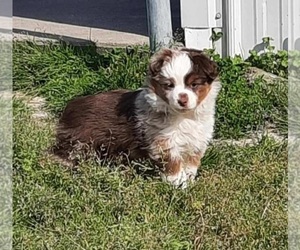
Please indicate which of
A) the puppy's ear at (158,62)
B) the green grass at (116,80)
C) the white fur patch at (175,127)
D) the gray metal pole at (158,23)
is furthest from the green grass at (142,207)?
the gray metal pole at (158,23)

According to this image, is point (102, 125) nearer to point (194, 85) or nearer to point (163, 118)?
point (163, 118)

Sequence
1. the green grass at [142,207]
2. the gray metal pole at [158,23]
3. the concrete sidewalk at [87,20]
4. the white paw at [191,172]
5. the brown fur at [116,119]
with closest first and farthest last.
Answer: the green grass at [142,207] < the brown fur at [116,119] < the white paw at [191,172] < the gray metal pole at [158,23] < the concrete sidewalk at [87,20]

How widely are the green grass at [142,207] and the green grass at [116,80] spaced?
0.90 m

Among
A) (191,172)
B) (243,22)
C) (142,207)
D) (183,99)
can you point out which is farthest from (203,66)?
(243,22)

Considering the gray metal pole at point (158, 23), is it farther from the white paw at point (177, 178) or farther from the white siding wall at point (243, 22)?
the white paw at point (177, 178)

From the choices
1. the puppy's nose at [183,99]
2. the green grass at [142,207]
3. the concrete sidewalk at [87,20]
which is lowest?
the green grass at [142,207]

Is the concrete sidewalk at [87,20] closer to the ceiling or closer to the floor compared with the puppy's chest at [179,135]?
closer to the ceiling

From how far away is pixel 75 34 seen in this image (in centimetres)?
A: 812

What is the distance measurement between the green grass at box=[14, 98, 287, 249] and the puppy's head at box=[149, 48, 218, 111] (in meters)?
0.47

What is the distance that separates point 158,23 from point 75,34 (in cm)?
130

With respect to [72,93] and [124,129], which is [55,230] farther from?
[72,93]

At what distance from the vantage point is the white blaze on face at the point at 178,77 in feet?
16.5

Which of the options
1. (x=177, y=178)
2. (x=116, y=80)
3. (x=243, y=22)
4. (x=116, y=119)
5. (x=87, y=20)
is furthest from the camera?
(x=87, y=20)

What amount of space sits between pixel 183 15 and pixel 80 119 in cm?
210
